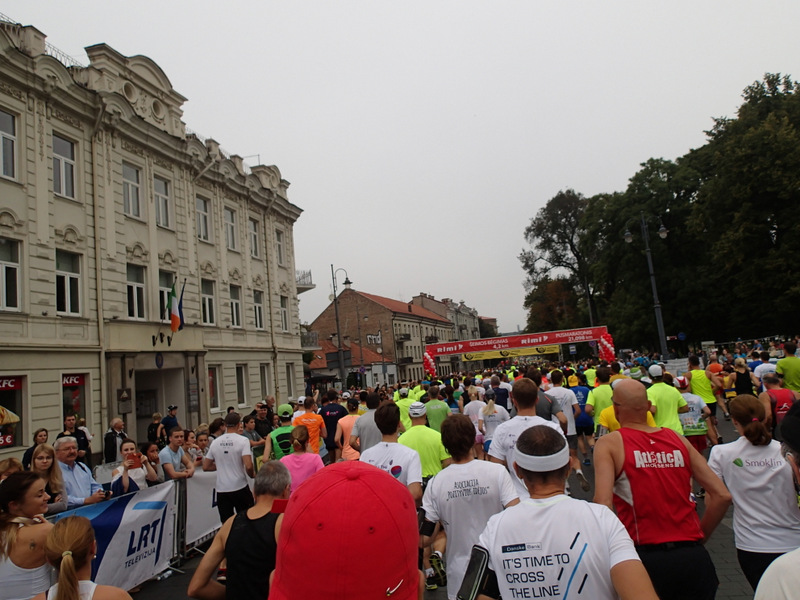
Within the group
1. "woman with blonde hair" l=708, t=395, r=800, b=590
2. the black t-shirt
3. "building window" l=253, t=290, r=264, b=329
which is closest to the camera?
"woman with blonde hair" l=708, t=395, r=800, b=590

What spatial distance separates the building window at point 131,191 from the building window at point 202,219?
3.98 meters

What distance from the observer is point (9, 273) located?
618 inches

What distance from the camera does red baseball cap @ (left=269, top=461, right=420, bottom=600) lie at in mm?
1699

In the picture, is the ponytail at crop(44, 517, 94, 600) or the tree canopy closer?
the ponytail at crop(44, 517, 94, 600)

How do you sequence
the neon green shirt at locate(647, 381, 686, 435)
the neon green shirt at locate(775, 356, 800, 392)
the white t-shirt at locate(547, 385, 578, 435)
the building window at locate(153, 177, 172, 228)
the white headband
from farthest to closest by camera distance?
the building window at locate(153, 177, 172, 228)
the white t-shirt at locate(547, 385, 578, 435)
the neon green shirt at locate(775, 356, 800, 392)
the neon green shirt at locate(647, 381, 686, 435)
the white headband

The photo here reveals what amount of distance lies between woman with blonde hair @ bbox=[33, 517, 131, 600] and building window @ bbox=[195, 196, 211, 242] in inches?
934

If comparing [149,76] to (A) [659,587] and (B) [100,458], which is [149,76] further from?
(A) [659,587]

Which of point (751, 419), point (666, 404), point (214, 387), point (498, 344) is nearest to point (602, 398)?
point (666, 404)

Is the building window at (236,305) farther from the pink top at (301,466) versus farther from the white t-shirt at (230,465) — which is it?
the pink top at (301,466)

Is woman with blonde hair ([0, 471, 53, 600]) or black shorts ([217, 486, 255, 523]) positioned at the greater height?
woman with blonde hair ([0, 471, 53, 600])

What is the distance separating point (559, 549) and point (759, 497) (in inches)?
97.8

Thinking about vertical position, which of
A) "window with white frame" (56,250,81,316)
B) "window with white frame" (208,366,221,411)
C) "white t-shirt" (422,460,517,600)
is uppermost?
"window with white frame" (56,250,81,316)

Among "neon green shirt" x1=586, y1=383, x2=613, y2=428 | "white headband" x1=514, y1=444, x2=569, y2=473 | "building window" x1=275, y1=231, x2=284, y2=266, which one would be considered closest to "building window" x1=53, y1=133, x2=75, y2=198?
"building window" x1=275, y1=231, x2=284, y2=266

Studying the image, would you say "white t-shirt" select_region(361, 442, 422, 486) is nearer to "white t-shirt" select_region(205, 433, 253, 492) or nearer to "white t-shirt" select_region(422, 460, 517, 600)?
"white t-shirt" select_region(422, 460, 517, 600)
